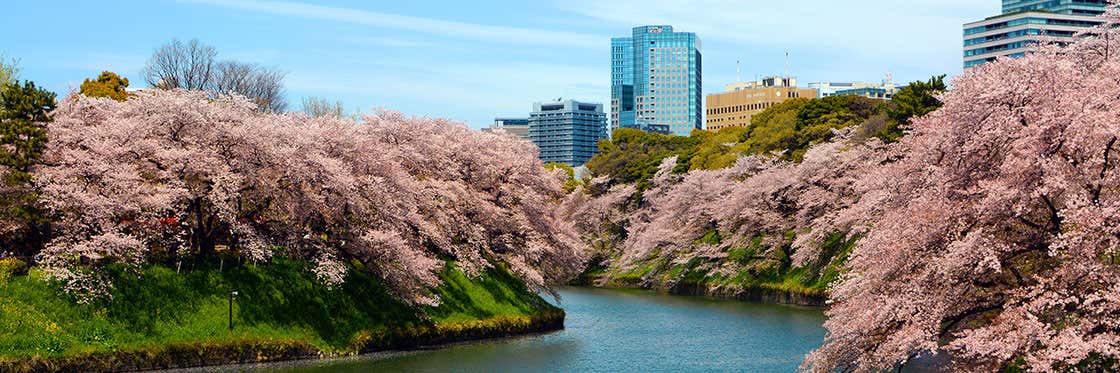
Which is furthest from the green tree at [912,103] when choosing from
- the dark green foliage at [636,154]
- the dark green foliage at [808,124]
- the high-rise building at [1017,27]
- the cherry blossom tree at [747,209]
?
the high-rise building at [1017,27]

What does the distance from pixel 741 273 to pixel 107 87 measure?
44911 mm

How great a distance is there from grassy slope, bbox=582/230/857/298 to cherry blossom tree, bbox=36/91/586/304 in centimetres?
2744

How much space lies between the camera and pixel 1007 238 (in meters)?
24.1

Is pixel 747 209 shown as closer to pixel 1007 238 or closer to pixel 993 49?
pixel 1007 238

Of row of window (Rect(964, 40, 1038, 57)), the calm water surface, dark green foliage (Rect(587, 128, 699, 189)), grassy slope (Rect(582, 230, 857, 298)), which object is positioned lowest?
the calm water surface

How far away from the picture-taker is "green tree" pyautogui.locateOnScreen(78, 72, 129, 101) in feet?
204

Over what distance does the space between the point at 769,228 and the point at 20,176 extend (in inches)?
2089

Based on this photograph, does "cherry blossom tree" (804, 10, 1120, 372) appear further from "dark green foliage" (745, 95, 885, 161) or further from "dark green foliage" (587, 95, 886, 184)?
"dark green foliage" (745, 95, 885, 161)

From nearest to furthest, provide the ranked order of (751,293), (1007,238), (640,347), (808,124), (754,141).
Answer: (1007,238) → (640,347) → (751,293) → (808,124) → (754,141)

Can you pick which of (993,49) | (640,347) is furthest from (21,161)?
(993,49)

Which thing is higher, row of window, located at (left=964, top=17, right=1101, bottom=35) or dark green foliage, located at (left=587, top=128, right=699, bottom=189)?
row of window, located at (left=964, top=17, right=1101, bottom=35)

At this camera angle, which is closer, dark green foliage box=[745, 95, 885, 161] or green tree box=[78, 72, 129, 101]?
green tree box=[78, 72, 129, 101]

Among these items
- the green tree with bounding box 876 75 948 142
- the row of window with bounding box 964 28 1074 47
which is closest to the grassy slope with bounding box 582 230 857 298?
the green tree with bounding box 876 75 948 142

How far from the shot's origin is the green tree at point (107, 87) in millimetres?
62062
